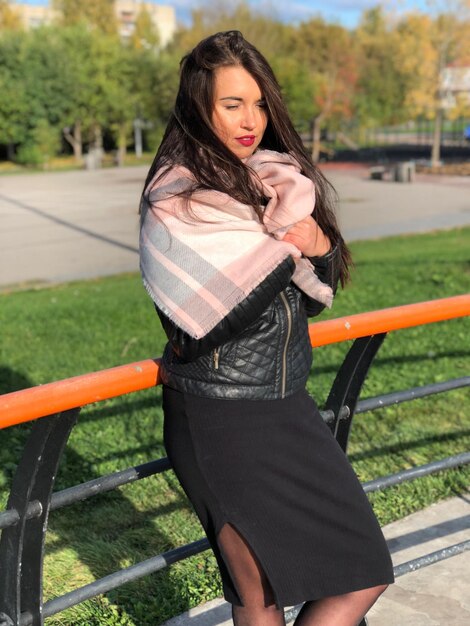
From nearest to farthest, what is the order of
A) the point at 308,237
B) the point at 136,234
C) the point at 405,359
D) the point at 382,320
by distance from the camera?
1. the point at 308,237
2. the point at 382,320
3. the point at 405,359
4. the point at 136,234

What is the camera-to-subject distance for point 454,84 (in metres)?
30.1

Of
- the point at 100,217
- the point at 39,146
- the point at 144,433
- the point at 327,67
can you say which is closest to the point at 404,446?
the point at 144,433

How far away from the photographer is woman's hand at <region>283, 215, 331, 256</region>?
1868 millimetres

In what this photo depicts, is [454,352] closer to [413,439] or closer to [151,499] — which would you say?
[413,439]

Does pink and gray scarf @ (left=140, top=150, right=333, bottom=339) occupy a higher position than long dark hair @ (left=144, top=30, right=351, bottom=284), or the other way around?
long dark hair @ (left=144, top=30, right=351, bottom=284)

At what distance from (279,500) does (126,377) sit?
1.48 ft

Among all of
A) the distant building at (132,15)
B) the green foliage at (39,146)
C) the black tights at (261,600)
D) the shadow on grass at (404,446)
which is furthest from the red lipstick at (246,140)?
the distant building at (132,15)

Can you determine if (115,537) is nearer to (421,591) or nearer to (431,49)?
(421,591)

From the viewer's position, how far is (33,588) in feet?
6.38

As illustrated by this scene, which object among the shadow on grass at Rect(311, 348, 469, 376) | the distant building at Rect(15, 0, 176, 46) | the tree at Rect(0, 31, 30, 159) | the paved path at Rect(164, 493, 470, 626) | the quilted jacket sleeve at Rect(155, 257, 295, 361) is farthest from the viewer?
the distant building at Rect(15, 0, 176, 46)

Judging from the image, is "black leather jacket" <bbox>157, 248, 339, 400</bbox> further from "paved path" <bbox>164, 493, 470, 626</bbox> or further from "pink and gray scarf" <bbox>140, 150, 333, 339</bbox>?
"paved path" <bbox>164, 493, 470, 626</bbox>

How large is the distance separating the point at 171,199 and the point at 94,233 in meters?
13.9

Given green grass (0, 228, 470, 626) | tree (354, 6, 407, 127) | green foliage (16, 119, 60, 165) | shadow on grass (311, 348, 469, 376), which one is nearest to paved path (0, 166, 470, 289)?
green grass (0, 228, 470, 626)

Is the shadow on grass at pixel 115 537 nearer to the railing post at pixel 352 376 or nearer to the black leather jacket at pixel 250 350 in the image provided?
the railing post at pixel 352 376
